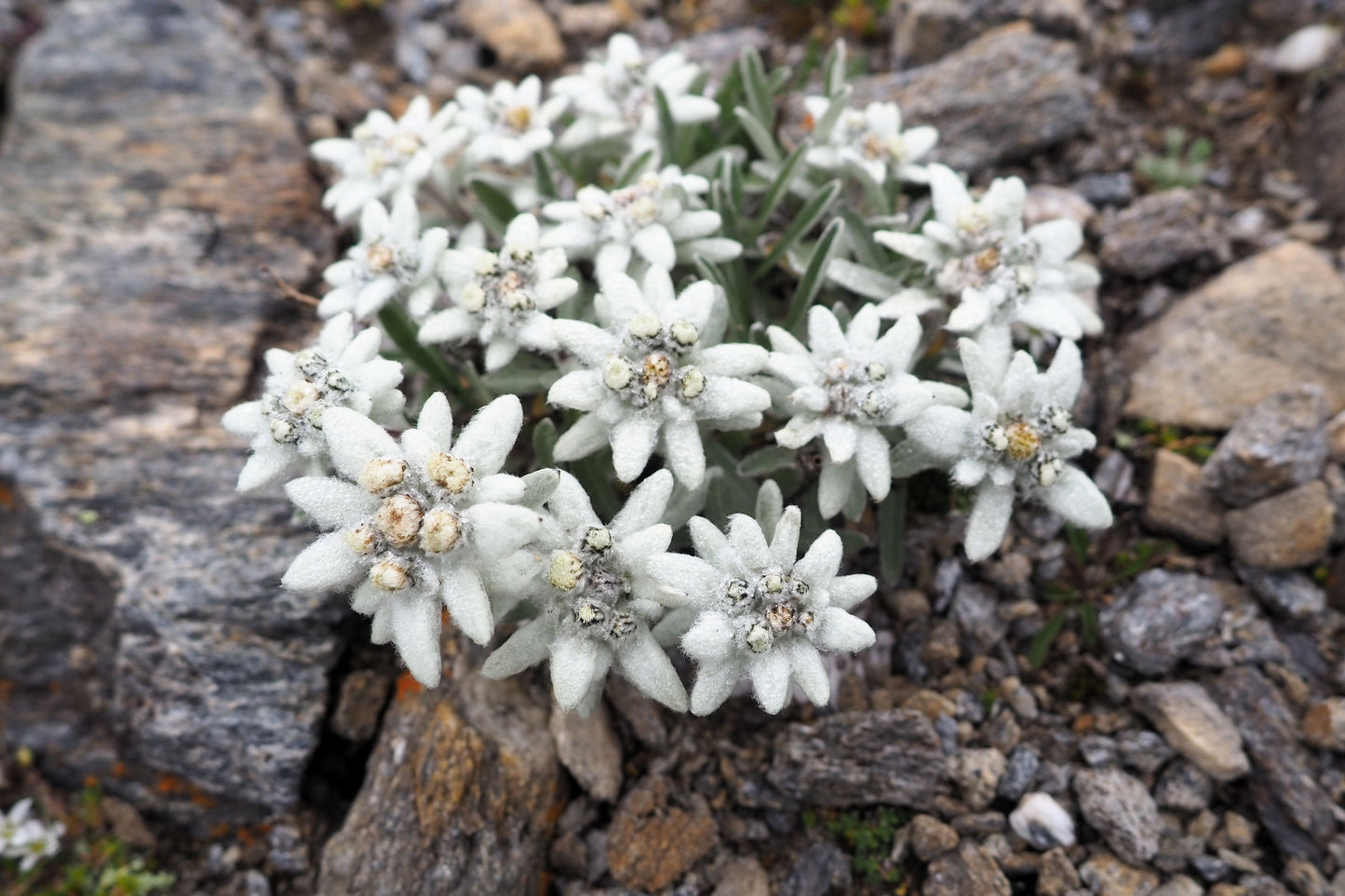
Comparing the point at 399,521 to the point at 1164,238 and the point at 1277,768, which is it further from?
the point at 1164,238

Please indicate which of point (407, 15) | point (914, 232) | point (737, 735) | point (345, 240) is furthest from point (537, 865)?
point (407, 15)

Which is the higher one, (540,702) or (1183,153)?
(1183,153)

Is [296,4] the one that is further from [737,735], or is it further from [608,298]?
[737,735]

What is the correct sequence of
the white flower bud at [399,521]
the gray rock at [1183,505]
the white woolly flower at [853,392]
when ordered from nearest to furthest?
the white flower bud at [399,521]
the white woolly flower at [853,392]
the gray rock at [1183,505]

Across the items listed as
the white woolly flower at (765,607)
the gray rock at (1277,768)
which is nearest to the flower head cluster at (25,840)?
the white woolly flower at (765,607)

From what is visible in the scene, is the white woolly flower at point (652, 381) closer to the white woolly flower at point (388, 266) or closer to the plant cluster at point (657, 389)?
the plant cluster at point (657, 389)

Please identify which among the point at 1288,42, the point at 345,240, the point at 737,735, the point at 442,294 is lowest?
the point at 737,735

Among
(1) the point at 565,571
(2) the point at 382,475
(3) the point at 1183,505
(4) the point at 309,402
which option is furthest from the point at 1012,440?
(4) the point at 309,402
